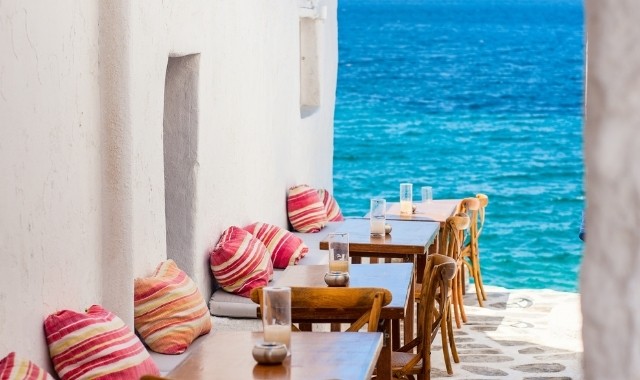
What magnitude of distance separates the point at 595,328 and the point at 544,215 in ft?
74.6

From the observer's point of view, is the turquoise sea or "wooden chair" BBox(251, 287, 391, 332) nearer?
"wooden chair" BBox(251, 287, 391, 332)

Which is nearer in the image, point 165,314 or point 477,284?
point 165,314

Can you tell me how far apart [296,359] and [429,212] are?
15.9 feet

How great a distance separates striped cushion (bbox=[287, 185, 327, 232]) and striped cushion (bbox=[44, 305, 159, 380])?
437cm

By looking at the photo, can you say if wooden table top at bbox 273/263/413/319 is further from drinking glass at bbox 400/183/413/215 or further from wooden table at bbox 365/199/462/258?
drinking glass at bbox 400/183/413/215

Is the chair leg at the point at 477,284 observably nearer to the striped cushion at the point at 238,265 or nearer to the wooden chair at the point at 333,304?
the striped cushion at the point at 238,265

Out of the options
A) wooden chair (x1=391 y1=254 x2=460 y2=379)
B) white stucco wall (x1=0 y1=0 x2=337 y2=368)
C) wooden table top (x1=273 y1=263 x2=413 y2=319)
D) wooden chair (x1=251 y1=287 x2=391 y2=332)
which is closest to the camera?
white stucco wall (x1=0 y1=0 x2=337 y2=368)

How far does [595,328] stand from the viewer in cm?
71

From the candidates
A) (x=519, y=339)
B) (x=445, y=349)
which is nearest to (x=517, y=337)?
(x=519, y=339)

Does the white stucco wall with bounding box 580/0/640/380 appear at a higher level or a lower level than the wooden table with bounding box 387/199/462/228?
higher

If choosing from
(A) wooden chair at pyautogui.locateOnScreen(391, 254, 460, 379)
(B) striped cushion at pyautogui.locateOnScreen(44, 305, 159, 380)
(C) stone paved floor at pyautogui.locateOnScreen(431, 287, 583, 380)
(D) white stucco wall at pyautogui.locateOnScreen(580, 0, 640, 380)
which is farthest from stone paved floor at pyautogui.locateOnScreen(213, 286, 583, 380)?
(D) white stucco wall at pyautogui.locateOnScreen(580, 0, 640, 380)

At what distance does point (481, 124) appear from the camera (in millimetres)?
33406

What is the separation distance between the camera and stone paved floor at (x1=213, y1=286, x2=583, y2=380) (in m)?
6.63

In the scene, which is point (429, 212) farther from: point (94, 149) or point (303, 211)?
point (94, 149)
